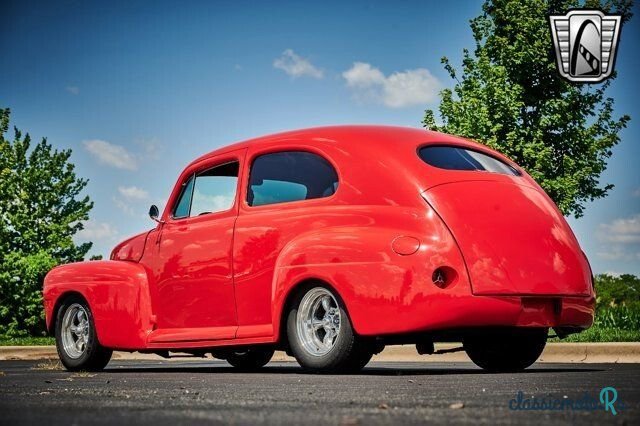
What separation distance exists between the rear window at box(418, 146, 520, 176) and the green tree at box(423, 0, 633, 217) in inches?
670

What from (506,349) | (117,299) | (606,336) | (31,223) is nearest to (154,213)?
(117,299)

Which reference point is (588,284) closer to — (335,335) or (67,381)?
(335,335)

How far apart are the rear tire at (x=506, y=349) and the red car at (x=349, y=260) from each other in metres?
0.01

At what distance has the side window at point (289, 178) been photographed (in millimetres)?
7473

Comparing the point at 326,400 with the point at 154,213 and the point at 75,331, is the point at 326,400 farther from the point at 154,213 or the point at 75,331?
the point at 75,331

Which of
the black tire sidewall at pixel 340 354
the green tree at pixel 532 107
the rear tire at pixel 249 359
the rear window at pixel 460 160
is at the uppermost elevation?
the green tree at pixel 532 107

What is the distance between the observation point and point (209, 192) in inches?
342

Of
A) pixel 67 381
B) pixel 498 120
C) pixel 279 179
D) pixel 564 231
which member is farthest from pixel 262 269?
pixel 498 120

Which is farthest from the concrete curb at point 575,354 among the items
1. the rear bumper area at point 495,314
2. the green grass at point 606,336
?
the rear bumper area at point 495,314

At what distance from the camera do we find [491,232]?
22.2 feet

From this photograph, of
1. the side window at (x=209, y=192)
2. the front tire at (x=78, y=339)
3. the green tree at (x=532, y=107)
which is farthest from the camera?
the green tree at (x=532, y=107)

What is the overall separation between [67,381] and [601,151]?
23.2m

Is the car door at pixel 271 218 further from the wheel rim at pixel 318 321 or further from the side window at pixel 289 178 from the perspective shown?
the wheel rim at pixel 318 321

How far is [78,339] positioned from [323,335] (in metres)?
3.29
